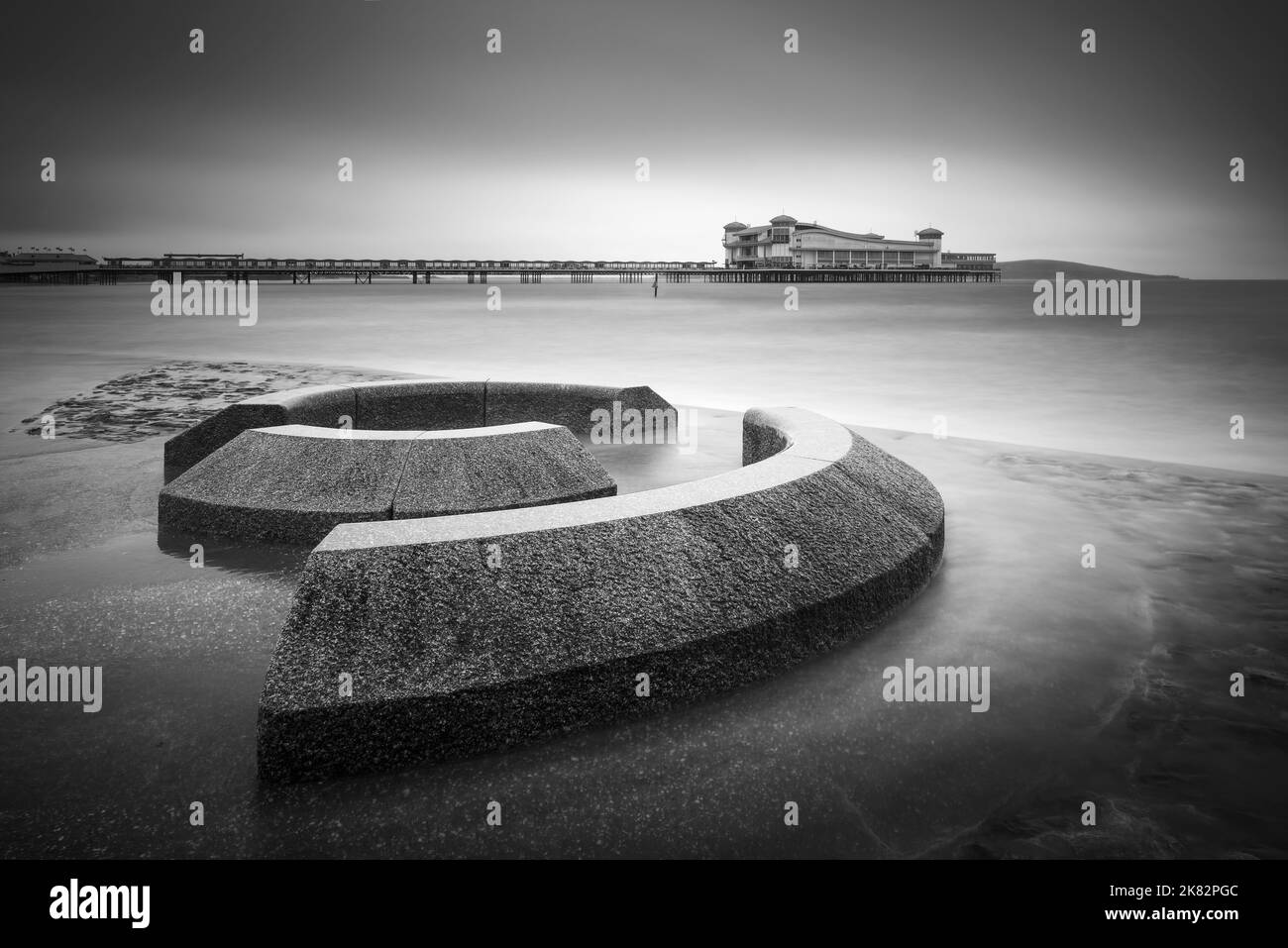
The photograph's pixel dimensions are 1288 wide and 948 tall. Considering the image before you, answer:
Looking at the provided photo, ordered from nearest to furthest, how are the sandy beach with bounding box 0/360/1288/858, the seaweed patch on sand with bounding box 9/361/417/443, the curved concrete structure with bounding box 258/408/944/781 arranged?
1. the sandy beach with bounding box 0/360/1288/858
2. the curved concrete structure with bounding box 258/408/944/781
3. the seaweed patch on sand with bounding box 9/361/417/443

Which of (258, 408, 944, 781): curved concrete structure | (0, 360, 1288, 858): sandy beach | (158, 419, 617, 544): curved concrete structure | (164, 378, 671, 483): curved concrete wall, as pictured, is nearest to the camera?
(0, 360, 1288, 858): sandy beach

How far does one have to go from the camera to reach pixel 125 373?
69.2 ft

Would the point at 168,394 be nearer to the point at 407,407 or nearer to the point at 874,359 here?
the point at 407,407

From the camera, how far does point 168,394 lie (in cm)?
1703

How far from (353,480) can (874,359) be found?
25.4 m

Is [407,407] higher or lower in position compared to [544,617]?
higher

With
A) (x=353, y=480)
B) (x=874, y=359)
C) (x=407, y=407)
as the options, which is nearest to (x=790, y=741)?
(x=353, y=480)

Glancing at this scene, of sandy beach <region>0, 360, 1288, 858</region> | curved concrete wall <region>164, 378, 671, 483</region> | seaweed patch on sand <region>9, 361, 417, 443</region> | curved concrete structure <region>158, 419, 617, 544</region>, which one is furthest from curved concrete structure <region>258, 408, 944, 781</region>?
seaweed patch on sand <region>9, 361, 417, 443</region>

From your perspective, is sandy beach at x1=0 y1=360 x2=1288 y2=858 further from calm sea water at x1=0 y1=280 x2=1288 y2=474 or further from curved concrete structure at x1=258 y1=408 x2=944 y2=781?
calm sea water at x1=0 y1=280 x2=1288 y2=474

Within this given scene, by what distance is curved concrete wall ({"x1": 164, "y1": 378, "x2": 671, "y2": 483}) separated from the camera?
8930mm

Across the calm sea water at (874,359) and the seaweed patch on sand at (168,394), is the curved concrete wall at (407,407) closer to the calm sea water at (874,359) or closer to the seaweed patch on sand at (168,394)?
the seaweed patch on sand at (168,394)

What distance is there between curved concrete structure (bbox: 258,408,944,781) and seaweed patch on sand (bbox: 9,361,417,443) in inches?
368

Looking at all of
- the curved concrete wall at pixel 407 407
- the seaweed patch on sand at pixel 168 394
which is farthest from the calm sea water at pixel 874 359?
the curved concrete wall at pixel 407 407
